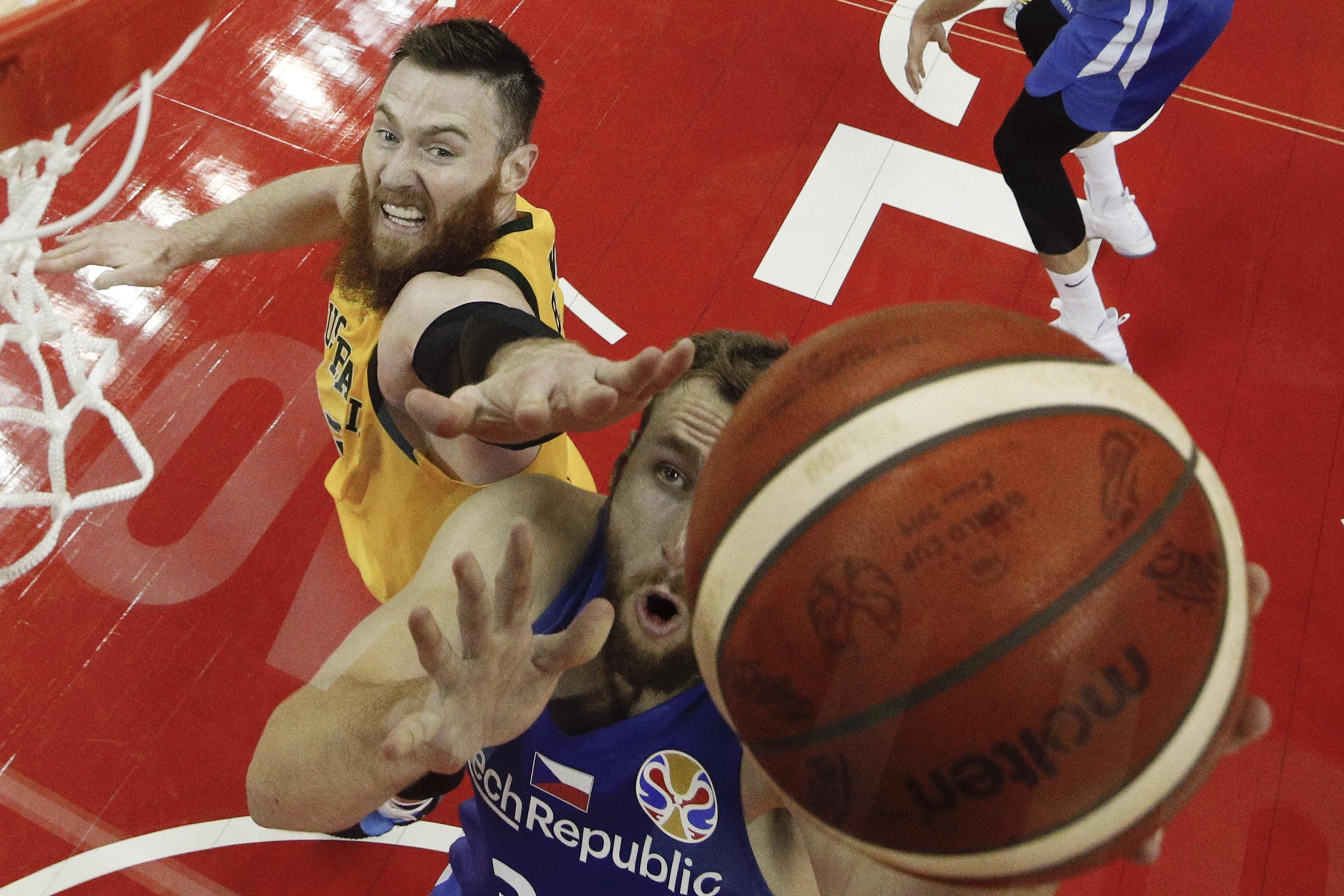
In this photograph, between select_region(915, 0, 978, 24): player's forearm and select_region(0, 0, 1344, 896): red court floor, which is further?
select_region(915, 0, 978, 24): player's forearm

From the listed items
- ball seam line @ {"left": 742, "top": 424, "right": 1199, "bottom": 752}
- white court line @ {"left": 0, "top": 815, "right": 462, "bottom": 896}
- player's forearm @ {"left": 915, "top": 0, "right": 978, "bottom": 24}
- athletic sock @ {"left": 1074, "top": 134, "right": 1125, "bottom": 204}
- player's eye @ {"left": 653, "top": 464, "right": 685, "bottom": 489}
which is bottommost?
white court line @ {"left": 0, "top": 815, "right": 462, "bottom": 896}

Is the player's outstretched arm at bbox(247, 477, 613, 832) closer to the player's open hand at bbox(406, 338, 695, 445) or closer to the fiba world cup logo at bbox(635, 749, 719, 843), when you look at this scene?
the player's open hand at bbox(406, 338, 695, 445)

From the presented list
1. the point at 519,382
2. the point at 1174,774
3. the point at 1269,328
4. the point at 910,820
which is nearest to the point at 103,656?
the point at 519,382

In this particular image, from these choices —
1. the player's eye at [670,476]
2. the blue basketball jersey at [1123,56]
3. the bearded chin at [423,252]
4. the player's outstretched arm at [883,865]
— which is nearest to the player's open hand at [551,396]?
the player's eye at [670,476]

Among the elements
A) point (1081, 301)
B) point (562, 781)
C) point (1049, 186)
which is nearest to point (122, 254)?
point (562, 781)

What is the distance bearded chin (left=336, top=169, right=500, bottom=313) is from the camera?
2.25 metres

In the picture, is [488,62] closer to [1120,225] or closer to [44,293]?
[44,293]

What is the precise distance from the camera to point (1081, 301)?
327cm

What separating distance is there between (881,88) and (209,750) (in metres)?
3.19

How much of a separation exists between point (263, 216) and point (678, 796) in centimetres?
180

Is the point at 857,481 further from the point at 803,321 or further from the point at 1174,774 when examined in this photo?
→ the point at 803,321

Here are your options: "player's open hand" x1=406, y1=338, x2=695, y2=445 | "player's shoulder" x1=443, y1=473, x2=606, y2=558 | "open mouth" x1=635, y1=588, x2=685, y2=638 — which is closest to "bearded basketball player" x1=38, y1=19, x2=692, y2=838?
"player's shoulder" x1=443, y1=473, x2=606, y2=558

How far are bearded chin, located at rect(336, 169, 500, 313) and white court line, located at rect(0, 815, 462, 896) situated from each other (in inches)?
50.1

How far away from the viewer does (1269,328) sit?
11.7ft
